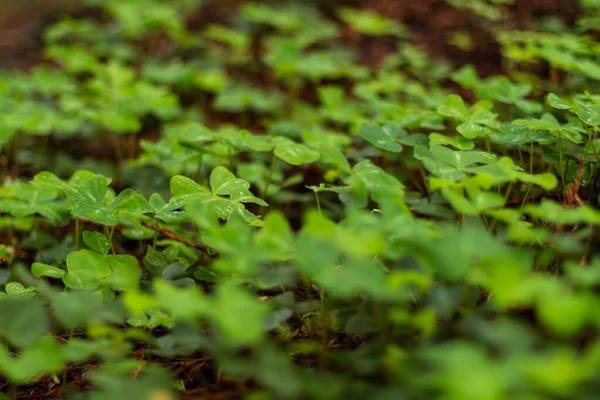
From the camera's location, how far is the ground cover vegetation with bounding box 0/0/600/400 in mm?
848

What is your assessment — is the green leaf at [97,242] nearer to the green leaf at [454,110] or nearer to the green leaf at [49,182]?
the green leaf at [49,182]

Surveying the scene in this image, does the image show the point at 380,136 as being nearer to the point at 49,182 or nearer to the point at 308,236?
the point at 308,236

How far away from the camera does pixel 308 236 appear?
921 millimetres

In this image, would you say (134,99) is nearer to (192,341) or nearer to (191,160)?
(191,160)

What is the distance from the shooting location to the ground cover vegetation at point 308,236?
848 millimetres

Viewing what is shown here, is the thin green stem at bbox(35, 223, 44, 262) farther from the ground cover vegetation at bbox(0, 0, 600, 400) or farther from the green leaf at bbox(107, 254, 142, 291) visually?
the green leaf at bbox(107, 254, 142, 291)

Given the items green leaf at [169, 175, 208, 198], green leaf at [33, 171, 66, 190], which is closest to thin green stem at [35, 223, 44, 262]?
green leaf at [33, 171, 66, 190]

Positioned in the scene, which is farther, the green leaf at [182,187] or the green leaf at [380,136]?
the green leaf at [380,136]

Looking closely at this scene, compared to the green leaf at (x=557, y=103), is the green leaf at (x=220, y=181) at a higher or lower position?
lower

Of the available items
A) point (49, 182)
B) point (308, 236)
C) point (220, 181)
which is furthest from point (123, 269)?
point (308, 236)

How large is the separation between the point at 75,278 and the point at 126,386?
0.51 meters

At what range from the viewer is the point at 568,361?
699 mm

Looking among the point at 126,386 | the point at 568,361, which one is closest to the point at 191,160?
the point at 126,386

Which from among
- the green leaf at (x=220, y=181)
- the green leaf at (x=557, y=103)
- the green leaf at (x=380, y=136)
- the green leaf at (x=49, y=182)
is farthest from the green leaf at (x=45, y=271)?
the green leaf at (x=557, y=103)
